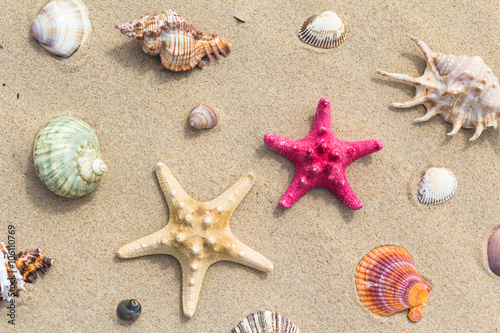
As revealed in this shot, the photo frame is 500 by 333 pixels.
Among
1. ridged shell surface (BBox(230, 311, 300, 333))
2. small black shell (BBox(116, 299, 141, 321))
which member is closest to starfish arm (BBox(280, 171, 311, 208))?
ridged shell surface (BBox(230, 311, 300, 333))

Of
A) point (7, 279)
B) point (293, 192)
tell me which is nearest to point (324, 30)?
point (293, 192)

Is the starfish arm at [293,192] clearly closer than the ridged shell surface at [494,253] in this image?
Yes

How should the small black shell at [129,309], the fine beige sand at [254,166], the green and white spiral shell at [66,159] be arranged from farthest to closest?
1. the fine beige sand at [254,166]
2. the small black shell at [129,309]
3. the green and white spiral shell at [66,159]

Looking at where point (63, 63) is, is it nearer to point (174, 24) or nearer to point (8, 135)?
point (8, 135)

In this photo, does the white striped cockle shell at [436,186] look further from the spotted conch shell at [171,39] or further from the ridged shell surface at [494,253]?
the spotted conch shell at [171,39]

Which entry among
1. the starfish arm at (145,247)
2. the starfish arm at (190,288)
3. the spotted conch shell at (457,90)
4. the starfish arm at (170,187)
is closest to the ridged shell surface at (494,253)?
the spotted conch shell at (457,90)

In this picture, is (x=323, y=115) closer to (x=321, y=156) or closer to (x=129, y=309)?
(x=321, y=156)
